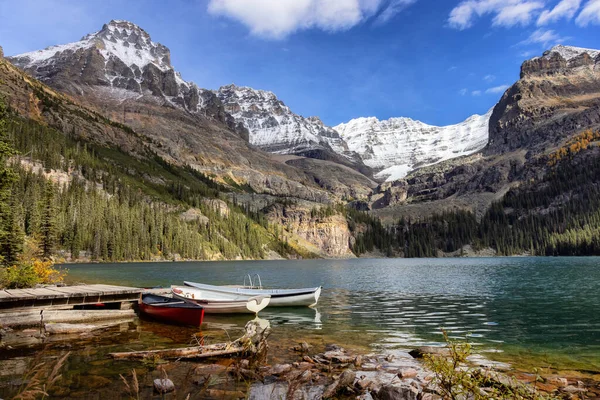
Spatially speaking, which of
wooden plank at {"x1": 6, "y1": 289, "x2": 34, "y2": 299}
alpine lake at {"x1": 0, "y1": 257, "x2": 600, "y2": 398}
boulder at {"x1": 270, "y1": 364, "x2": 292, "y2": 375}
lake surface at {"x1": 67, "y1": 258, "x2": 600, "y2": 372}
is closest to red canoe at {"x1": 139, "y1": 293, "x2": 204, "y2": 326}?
alpine lake at {"x1": 0, "y1": 257, "x2": 600, "y2": 398}

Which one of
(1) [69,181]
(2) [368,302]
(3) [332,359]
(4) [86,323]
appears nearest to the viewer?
(3) [332,359]

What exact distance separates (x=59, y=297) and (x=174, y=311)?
8478 mm

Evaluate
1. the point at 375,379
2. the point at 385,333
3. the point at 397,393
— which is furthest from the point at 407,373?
the point at 385,333

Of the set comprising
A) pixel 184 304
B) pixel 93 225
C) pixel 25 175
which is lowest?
pixel 184 304

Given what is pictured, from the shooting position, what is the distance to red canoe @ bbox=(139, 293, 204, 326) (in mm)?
28188

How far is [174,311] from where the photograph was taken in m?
29.1

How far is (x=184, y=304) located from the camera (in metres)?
Result: 28.6

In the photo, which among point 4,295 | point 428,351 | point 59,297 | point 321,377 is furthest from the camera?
point 59,297

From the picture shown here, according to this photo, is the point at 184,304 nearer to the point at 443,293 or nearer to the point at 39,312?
the point at 39,312

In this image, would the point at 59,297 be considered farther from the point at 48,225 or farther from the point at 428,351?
the point at 48,225

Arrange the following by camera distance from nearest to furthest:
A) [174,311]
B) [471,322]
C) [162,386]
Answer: [162,386], [174,311], [471,322]

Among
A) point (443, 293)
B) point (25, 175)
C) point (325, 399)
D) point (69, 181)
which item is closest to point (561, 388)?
point (325, 399)

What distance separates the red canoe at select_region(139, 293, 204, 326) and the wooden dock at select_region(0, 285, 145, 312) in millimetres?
2945

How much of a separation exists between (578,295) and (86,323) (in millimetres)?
56420
